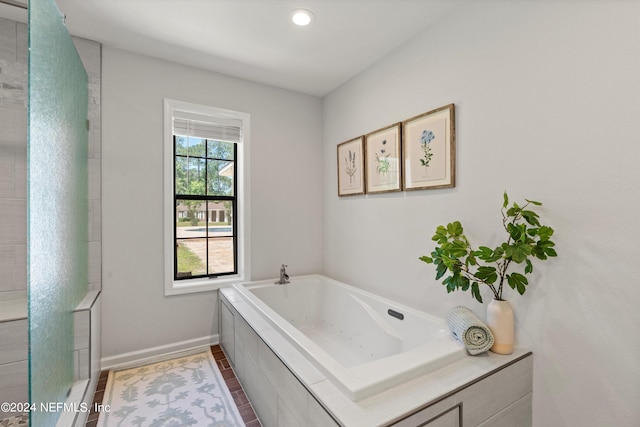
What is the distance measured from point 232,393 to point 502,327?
1741mm

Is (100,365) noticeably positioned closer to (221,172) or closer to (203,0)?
(221,172)

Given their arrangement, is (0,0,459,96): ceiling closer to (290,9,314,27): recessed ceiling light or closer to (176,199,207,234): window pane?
(290,9,314,27): recessed ceiling light

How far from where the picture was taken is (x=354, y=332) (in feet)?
7.94

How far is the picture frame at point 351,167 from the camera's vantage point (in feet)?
8.65

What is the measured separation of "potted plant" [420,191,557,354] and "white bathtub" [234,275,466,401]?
247 millimetres

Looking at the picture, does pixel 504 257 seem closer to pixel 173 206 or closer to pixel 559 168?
pixel 559 168

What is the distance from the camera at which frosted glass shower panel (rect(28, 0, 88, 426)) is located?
1.16 metres

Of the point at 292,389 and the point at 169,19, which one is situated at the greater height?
the point at 169,19

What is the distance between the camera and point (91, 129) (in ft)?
7.32

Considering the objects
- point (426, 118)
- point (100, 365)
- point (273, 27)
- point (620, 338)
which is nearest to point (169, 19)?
point (273, 27)

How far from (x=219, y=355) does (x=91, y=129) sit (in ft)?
6.83

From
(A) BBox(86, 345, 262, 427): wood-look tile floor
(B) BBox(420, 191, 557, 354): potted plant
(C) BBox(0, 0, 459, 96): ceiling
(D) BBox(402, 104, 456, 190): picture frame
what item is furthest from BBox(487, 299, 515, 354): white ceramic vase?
(C) BBox(0, 0, 459, 96): ceiling

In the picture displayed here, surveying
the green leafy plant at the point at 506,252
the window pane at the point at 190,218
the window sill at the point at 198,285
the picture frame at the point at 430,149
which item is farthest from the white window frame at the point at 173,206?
the green leafy plant at the point at 506,252

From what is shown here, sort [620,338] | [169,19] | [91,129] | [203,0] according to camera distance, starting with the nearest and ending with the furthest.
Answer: [620,338] < [203,0] < [169,19] < [91,129]
